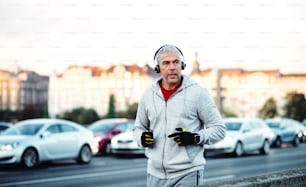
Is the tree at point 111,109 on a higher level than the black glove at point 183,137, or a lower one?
higher

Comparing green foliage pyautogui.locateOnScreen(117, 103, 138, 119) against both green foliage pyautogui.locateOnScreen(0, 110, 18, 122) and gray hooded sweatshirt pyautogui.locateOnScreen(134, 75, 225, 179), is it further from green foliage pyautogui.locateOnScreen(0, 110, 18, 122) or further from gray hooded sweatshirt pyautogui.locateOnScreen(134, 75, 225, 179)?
gray hooded sweatshirt pyautogui.locateOnScreen(134, 75, 225, 179)

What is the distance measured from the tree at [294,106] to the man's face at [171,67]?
46.4 meters

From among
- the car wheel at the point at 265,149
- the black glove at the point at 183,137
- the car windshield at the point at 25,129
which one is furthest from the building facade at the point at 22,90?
the black glove at the point at 183,137

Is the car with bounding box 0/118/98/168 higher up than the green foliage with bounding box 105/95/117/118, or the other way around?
the green foliage with bounding box 105/95/117/118

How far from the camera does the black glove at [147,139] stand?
419 centimetres

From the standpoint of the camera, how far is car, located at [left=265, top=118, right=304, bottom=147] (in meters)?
31.0

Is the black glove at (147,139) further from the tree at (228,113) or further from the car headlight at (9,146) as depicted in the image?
the tree at (228,113)

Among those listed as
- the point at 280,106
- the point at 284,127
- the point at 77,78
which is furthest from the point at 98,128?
the point at 77,78

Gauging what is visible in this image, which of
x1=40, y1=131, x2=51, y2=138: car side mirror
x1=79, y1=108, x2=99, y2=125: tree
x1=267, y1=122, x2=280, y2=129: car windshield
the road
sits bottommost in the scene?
the road

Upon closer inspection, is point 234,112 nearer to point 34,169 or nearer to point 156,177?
point 34,169

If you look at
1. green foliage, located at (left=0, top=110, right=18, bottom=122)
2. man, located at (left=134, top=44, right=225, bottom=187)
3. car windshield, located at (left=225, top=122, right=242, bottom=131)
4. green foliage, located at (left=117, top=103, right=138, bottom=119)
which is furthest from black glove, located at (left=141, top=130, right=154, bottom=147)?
green foliage, located at (left=0, top=110, right=18, bottom=122)

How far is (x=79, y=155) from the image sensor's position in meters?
18.8

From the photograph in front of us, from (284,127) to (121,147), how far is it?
1261 cm

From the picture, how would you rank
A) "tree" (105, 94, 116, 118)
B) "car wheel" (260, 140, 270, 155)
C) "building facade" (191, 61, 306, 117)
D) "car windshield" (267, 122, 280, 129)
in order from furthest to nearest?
"building facade" (191, 61, 306, 117)
"tree" (105, 94, 116, 118)
"car windshield" (267, 122, 280, 129)
"car wheel" (260, 140, 270, 155)
